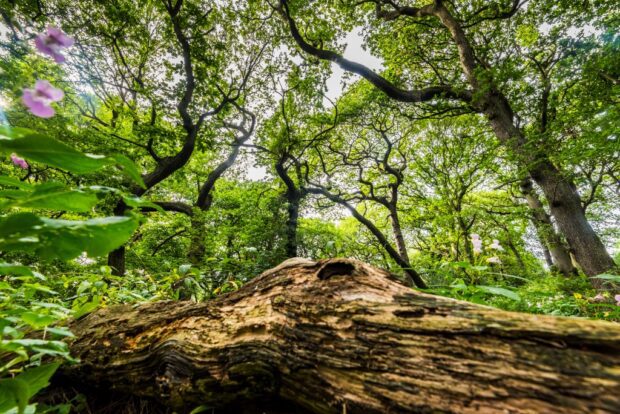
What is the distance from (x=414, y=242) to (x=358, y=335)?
60.0 feet

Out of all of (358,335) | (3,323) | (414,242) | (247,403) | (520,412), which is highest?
(414,242)

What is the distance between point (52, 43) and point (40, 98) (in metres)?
0.26

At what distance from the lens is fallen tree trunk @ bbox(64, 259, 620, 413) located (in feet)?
2.03

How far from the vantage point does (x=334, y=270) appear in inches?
46.2

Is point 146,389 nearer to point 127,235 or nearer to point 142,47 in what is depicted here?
point 127,235

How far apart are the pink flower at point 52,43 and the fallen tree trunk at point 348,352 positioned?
49.8 inches

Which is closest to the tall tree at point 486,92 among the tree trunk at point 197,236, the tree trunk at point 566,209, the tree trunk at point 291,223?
the tree trunk at point 566,209

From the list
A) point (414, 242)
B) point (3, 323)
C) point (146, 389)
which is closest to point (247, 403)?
point (146, 389)

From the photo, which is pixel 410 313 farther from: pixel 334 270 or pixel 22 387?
pixel 22 387

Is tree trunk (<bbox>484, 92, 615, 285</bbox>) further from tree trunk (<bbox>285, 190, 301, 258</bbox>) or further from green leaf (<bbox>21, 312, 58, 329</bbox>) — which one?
green leaf (<bbox>21, 312, 58, 329</bbox>)

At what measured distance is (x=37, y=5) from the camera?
532cm

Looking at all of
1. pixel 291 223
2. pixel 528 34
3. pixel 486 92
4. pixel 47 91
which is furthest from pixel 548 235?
pixel 47 91

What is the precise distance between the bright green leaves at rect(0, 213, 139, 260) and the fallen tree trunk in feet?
2.27

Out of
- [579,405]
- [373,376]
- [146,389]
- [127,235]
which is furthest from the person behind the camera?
[146,389]
